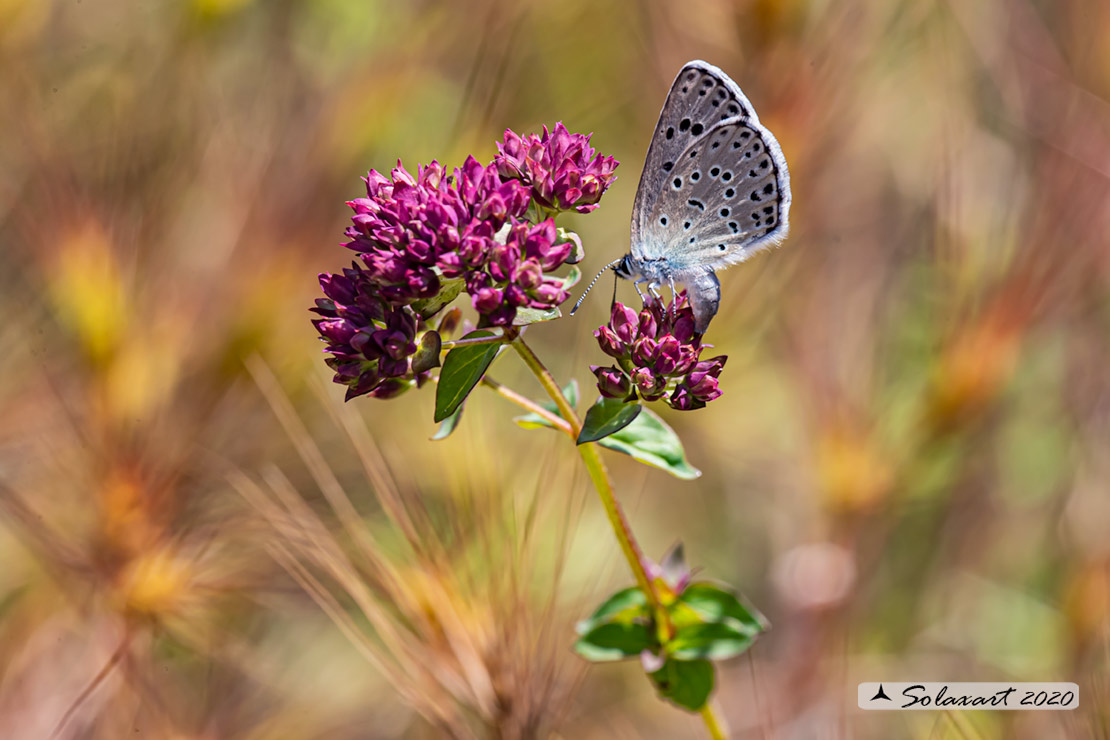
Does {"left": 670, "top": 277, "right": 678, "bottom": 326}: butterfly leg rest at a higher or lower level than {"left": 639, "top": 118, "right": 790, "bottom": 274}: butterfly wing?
lower

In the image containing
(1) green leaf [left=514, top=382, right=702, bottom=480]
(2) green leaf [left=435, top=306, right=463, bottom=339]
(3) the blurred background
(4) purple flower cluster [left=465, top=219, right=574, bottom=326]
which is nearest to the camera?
(4) purple flower cluster [left=465, top=219, right=574, bottom=326]

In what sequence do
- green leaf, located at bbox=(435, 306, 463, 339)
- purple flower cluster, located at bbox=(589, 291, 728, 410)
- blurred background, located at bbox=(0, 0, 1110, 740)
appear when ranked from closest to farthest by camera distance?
1. purple flower cluster, located at bbox=(589, 291, 728, 410)
2. green leaf, located at bbox=(435, 306, 463, 339)
3. blurred background, located at bbox=(0, 0, 1110, 740)

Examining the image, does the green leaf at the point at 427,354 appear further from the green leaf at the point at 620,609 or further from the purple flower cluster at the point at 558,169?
the green leaf at the point at 620,609

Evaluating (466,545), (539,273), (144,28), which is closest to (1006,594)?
(466,545)

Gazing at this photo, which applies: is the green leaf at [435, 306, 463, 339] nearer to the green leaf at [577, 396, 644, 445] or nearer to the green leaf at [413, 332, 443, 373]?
the green leaf at [413, 332, 443, 373]

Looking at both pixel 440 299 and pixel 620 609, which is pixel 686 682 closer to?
pixel 620 609

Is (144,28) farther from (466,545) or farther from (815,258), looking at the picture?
(815,258)

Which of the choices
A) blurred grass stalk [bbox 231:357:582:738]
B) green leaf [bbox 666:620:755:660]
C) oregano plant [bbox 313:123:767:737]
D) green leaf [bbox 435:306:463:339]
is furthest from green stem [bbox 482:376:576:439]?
green leaf [bbox 666:620:755:660]
